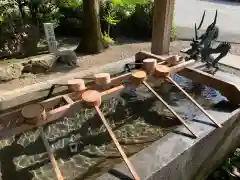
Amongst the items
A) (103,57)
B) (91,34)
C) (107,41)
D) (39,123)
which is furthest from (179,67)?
(107,41)

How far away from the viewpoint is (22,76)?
509 centimetres

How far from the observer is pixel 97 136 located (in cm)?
320

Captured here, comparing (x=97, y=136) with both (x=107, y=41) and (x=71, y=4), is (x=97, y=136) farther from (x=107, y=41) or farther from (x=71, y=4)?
(x=71, y=4)

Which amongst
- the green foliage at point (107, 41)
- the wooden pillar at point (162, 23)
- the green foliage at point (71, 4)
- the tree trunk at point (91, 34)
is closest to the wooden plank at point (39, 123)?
the wooden pillar at point (162, 23)

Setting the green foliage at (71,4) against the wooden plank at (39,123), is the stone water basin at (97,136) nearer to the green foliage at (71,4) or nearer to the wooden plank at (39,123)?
the wooden plank at (39,123)

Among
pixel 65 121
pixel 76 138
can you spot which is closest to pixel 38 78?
pixel 65 121

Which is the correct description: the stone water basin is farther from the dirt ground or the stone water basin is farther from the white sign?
the white sign

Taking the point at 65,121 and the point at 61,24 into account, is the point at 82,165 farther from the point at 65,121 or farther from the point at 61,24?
the point at 61,24

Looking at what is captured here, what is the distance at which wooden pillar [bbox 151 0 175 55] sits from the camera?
173 inches

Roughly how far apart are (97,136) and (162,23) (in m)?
2.36

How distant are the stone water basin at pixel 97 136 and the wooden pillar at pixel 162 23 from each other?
888 mm

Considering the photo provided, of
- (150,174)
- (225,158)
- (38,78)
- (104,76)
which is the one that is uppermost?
(104,76)

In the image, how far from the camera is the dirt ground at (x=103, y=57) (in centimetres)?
484

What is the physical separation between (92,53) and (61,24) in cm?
245
